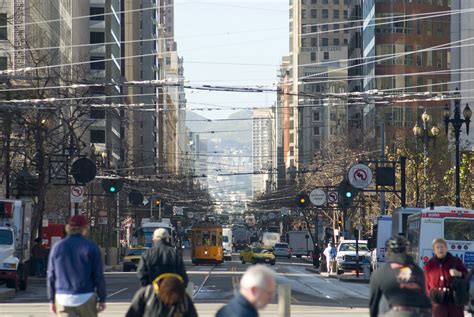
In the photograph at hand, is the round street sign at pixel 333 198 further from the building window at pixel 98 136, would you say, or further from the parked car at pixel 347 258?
the building window at pixel 98 136

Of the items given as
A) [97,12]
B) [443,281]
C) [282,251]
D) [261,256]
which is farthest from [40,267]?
[97,12]

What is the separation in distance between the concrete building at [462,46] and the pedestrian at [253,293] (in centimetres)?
9612

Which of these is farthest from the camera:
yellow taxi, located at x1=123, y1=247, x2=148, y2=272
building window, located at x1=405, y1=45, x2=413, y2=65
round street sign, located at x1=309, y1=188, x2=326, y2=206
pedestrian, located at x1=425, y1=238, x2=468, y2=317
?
building window, located at x1=405, y1=45, x2=413, y2=65

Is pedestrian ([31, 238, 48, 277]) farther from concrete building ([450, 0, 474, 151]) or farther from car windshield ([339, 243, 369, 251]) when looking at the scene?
concrete building ([450, 0, 474, 151])

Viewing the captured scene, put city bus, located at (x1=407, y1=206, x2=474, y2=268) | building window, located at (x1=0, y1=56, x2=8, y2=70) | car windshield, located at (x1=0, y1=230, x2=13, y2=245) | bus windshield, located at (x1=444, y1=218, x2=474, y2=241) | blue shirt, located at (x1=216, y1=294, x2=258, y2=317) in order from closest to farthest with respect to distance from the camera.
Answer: blue shirt, located at (x1=216, y1=294, x2=258, y2=317)
city bus, located at (x1=407, y1=206, x2=474, y2=268)
bus windshield, located at (x1=444, y1=218, x2=474, y2=241)
car windshield, located at (x1=0, y1=230, x2=13, y2=245)
building window, located at (x1=0, y1=56, x2=8, y2=70)

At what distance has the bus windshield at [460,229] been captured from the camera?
42.7m

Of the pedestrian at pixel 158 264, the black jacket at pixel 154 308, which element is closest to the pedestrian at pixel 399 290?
the black jacket at pixel 154 308

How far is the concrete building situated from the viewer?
352 ft

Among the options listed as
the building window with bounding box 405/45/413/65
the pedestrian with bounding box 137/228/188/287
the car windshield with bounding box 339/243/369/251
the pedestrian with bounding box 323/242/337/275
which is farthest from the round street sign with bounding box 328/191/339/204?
the pedestrian with bounding box 137/228/188/287

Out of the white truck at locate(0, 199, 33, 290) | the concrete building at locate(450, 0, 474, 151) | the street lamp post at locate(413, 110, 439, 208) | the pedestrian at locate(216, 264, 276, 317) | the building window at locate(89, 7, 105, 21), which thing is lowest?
the white truck at locate(0, 199, 33, 290)

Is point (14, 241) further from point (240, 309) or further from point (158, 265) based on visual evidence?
point (240, 309)

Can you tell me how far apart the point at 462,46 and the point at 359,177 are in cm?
4840

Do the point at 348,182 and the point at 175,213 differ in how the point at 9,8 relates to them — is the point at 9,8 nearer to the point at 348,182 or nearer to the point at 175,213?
the point at 348,182

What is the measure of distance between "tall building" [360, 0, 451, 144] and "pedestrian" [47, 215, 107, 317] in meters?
107
